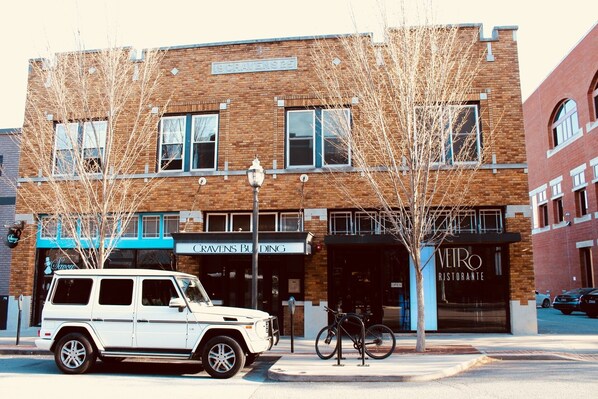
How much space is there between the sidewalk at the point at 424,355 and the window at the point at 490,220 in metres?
2.98

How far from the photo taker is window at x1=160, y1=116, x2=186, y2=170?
16328 millimetres

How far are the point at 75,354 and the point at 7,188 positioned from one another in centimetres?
1070

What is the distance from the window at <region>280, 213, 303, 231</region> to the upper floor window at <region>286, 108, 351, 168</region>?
4.94 ft

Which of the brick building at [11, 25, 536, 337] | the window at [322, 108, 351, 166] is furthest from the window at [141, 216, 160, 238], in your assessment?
the window at [322, 108, 351, 166]

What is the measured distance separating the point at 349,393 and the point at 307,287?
7037mm

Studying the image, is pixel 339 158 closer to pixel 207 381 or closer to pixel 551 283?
pixel 207 381

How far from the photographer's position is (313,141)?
1578 cm

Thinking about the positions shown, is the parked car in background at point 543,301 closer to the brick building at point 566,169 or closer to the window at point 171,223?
the brick building at point 566,169

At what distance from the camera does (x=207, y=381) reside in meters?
9.00

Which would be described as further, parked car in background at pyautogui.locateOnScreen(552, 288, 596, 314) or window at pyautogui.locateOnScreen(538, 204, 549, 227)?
window at pyautogui.locateOnScreen(538, 204, 549, 227)

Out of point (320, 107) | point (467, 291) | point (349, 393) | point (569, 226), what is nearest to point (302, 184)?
point (320, 107)

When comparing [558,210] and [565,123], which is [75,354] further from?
[558,210]

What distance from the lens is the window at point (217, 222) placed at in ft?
52.4

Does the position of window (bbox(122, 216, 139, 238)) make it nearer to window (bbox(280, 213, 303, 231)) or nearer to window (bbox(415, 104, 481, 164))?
window (bbox(280, 213, 303, 231))
